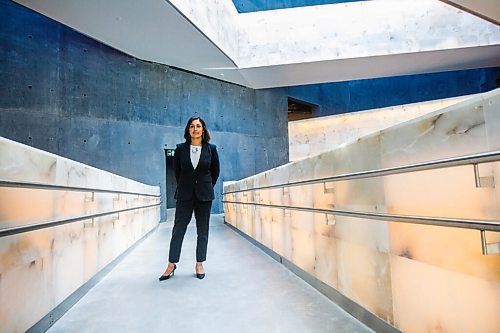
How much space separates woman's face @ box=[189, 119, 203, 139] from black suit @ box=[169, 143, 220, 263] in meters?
0.10

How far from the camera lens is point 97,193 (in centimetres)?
261

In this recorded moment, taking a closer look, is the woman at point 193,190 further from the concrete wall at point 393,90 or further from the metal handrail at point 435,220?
the concrete wall at point 393,90

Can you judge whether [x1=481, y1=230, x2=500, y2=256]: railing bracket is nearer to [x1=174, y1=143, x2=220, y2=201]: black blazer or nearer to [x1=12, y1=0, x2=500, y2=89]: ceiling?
[x1=174, y1=143, x2=220, y2=201]: black blazer

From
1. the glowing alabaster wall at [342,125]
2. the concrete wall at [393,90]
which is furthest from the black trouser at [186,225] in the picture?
→ the concrete wall at [393,90]

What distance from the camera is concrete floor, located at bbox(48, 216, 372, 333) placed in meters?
1.66

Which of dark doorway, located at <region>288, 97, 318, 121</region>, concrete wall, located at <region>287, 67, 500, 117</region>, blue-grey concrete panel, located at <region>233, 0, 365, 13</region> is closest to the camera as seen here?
blue-grey concrete panel, located at <region>233, 0, 365, 13</region>

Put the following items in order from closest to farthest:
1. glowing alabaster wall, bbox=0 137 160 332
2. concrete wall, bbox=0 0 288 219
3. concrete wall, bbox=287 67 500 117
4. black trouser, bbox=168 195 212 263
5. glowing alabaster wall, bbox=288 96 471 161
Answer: glowing alabaster wall, bbox=0 137 160 332 < black trouser, bbox=168 195 212 263 < concrete wall, bbox=0 0 288 219 < glowing alabaster wall, bbox=288 96 471 161 < concrete wall, bbox=287 67 500 117

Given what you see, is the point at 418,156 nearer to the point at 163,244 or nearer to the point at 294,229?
the point at 294,229

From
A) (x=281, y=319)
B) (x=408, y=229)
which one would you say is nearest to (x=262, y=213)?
(x=281, y=319)

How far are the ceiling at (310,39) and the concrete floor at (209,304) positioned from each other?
5654 mm

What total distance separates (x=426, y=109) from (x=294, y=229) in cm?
871

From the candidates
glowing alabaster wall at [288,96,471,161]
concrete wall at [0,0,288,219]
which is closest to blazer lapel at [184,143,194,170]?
concrete wall at [0,0,288,219]

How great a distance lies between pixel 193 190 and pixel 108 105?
6848mm

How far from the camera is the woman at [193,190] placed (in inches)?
110
